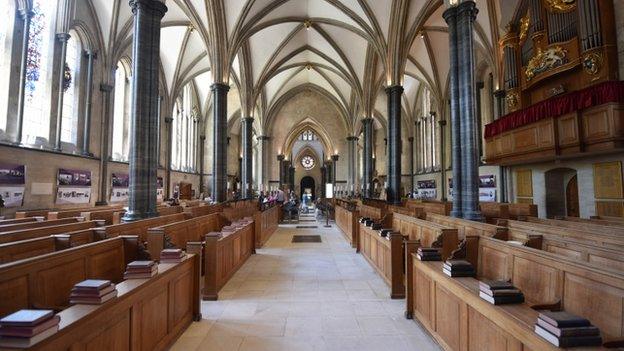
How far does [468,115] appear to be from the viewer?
808 centimetres

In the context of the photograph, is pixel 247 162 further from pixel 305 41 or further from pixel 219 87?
pixel 305 41

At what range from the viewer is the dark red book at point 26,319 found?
1637mm

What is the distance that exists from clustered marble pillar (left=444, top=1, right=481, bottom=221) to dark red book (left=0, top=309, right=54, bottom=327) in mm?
7897

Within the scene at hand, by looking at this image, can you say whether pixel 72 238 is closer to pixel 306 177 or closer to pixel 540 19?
pixel 540 19

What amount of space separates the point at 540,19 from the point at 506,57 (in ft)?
6.48

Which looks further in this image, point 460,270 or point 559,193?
point 559,193

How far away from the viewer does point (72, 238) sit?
399 cm

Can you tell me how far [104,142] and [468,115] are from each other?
48.5ft

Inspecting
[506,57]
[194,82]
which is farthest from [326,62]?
[506,57]

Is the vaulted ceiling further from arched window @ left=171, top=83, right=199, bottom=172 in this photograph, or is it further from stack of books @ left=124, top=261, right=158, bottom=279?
stack of books @ left=124, top=261, right=158, bottom=279

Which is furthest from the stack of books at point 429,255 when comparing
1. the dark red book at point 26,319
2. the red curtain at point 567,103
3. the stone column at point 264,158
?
the stone column at point 264,158

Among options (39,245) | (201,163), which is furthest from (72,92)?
(201,163)

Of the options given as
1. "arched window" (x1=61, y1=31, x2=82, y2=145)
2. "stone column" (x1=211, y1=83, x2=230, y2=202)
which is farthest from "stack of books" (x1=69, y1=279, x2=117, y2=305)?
"arched window" (x1=61, y1=31, x2=82, y2=145)

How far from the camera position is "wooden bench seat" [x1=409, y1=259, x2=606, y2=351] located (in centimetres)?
210
